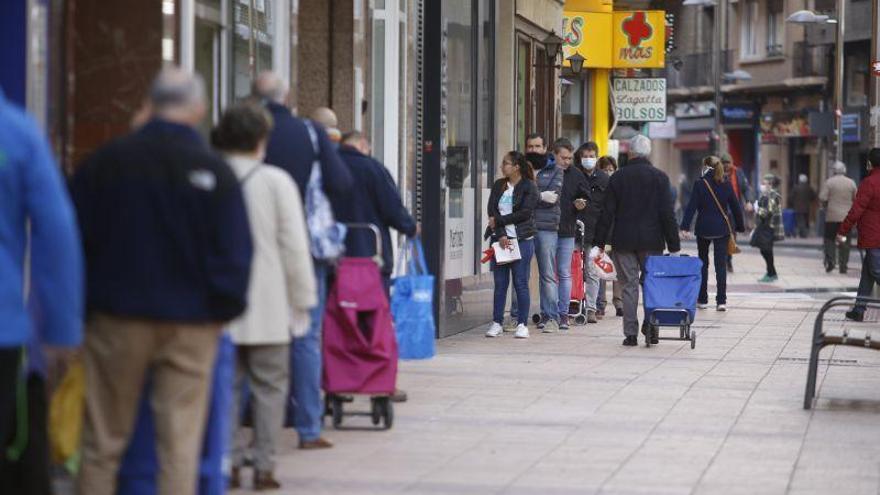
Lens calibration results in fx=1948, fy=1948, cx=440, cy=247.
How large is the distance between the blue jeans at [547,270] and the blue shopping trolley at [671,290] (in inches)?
64.8

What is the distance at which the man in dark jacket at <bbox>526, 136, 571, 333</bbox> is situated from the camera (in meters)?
19.3

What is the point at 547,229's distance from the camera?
63.4 ft

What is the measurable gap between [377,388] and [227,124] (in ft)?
9.13

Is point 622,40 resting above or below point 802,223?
above

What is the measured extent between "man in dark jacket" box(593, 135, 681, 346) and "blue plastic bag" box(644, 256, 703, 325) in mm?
183

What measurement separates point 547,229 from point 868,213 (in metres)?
4.15

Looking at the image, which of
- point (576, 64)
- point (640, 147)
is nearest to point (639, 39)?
point (576, 64)

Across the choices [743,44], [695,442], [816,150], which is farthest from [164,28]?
[743,44]

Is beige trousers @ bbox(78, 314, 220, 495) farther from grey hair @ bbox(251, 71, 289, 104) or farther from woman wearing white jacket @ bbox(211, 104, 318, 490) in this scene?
grey hair @ bbox(251, 71, 289, 104)

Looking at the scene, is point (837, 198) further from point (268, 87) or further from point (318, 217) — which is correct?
point (268, 87)

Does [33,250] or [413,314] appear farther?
[413,314]

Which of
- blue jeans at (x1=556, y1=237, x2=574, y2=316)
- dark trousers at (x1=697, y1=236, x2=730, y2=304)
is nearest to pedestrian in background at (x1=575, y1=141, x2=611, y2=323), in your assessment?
blue jeans at (x1=556, y1=237, x2=574, y2=316)

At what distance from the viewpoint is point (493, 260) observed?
18.8 m

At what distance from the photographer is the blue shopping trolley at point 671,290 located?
58.3ft
